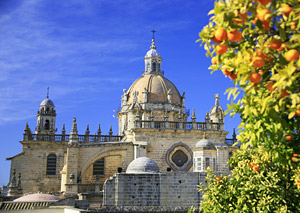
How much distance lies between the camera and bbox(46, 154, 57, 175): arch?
119 feet

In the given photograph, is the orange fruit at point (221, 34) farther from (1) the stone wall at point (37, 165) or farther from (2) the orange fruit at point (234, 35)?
(1) the stone wall at point (37, 165)

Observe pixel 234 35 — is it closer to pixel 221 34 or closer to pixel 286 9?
pixel 221 34

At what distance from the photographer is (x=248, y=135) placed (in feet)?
20.2

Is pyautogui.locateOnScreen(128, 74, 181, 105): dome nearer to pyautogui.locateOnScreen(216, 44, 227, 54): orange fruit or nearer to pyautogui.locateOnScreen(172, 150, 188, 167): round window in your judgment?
pyautogui.locateOnScreen(172, 150, 188, 167): round window

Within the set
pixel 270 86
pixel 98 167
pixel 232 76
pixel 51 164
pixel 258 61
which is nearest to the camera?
pixel 258 61

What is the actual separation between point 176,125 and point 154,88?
11334 millimetres

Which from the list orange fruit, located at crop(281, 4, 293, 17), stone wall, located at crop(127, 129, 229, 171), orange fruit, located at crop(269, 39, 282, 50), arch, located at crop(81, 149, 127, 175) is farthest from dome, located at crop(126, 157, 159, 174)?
orange fruit, located at crop(281, 4, 293, 17)

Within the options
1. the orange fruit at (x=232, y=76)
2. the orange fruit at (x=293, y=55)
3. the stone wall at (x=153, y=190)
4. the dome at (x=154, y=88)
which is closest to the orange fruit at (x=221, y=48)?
the orange fruit at (x=232, y=76)

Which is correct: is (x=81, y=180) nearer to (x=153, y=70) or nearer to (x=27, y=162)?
(x=27, y=162)

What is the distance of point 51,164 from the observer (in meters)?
A: 36.3

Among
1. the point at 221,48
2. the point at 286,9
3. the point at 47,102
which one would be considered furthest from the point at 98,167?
the point at 286,9

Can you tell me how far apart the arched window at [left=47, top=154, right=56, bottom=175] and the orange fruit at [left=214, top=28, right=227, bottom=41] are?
33.3m

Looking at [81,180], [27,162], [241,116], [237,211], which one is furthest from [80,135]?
[241,116]

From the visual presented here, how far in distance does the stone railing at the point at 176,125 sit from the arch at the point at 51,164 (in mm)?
11045
